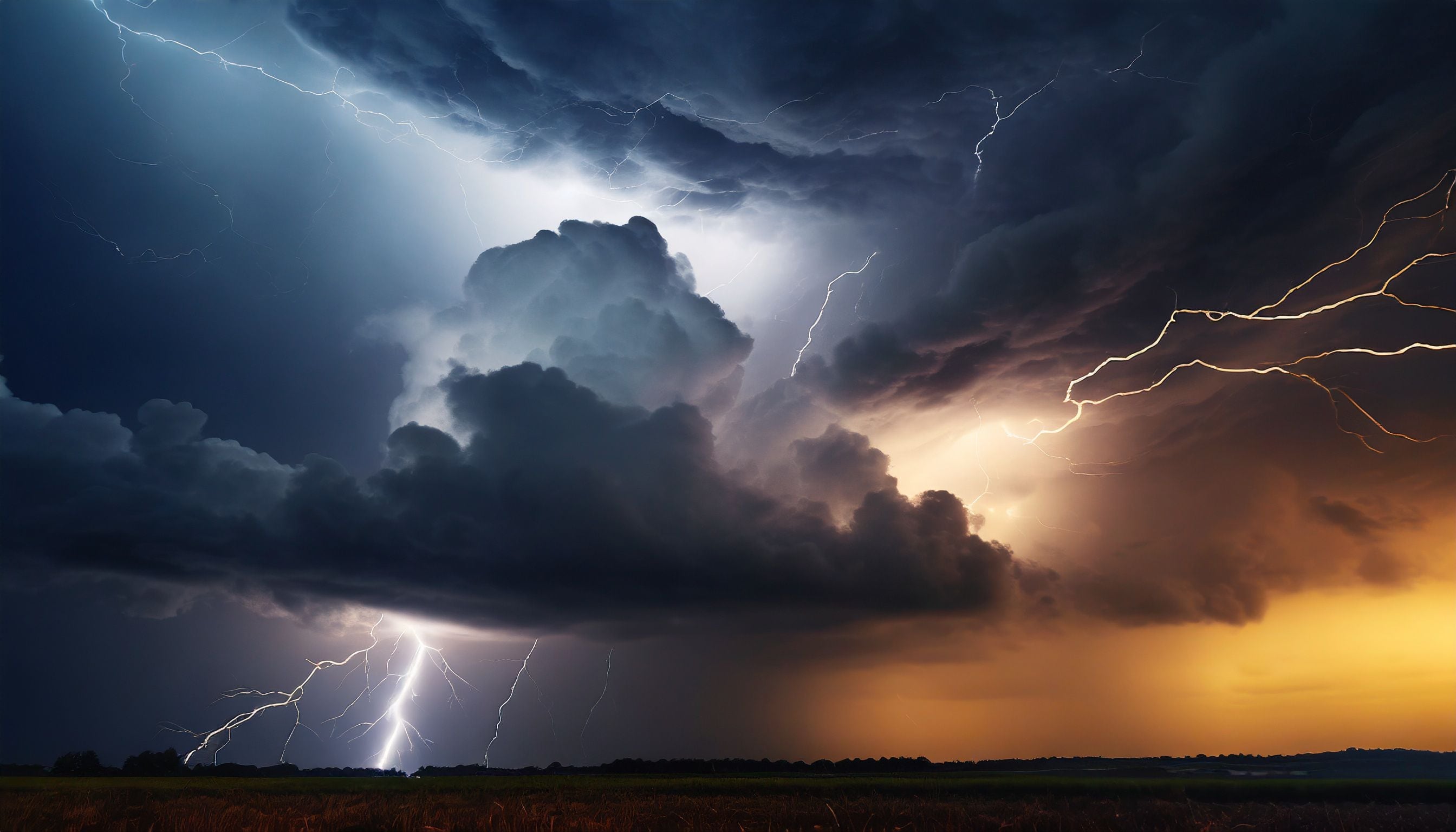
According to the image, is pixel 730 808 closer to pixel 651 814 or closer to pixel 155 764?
pixel 651 814

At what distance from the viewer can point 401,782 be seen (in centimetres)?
3644

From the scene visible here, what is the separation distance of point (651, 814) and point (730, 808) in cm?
277

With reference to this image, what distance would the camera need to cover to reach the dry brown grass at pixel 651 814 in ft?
51.2

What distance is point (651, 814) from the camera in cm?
1725

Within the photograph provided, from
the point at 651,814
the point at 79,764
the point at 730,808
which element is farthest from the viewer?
the point at 79,764

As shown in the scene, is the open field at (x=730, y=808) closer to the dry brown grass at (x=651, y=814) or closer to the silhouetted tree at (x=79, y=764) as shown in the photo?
the dry brown grass at (x=651, y=814)

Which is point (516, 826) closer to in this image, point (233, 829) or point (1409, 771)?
point (233, 829)

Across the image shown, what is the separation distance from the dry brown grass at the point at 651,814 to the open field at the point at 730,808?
74 millimetres

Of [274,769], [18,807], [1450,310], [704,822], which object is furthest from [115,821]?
[274,769]

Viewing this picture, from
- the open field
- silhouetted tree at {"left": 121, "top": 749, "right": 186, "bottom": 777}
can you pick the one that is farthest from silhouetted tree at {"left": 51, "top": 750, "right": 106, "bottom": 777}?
the open field

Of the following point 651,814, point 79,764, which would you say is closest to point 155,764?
point 79,764

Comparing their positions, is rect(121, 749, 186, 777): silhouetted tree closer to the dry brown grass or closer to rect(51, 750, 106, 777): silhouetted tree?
rect(51, 750, 106, 777): silhouetted tree

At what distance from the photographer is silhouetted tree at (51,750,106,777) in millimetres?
65562

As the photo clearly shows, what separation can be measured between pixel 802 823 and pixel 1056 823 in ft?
22.0
